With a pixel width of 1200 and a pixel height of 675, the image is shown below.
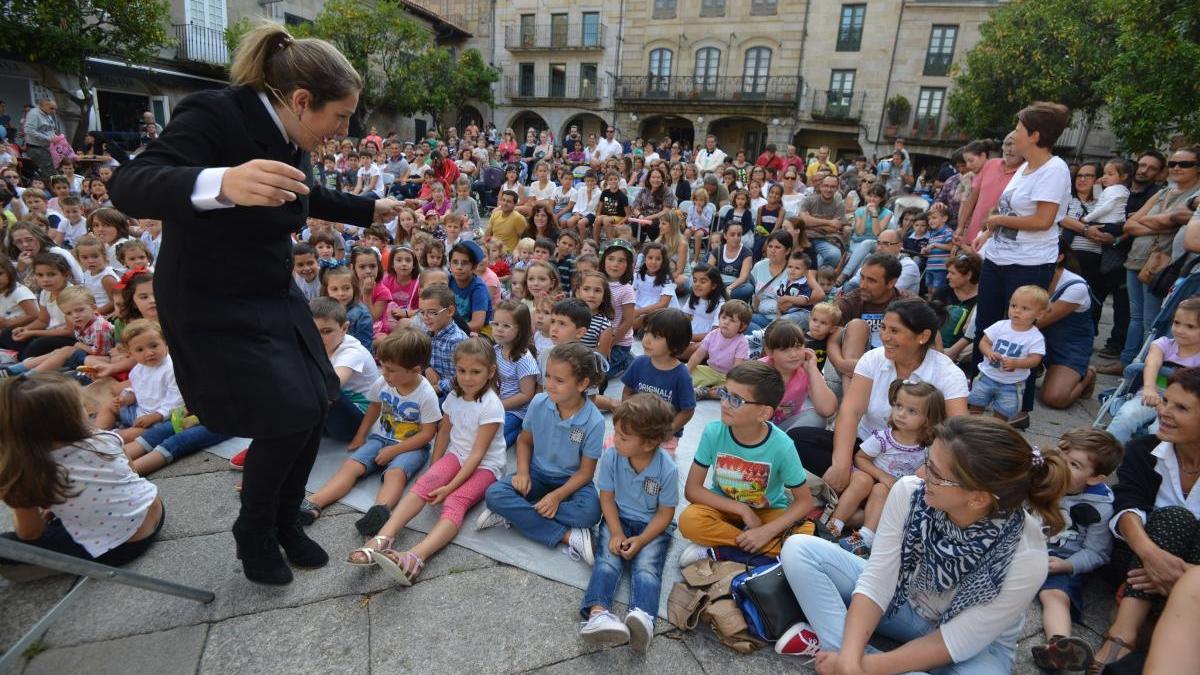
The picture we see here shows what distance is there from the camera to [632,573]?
94.7 inches

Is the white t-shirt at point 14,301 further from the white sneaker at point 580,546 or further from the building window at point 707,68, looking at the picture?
the building window at point 707,68

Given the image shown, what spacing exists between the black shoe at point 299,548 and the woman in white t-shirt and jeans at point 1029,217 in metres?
4.00

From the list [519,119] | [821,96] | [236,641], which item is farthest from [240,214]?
[519,119]

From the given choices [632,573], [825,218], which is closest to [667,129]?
[825,218]

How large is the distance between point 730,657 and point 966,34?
86.1 ft

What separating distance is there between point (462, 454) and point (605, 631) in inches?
50.7

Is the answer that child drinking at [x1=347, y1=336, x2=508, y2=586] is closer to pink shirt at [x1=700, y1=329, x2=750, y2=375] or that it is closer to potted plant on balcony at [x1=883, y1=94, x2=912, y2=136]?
pink shirt at [x1=700, y1=329, x2=750, y2=375]

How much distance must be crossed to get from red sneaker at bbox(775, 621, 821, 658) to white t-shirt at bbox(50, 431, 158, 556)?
8.27 feet

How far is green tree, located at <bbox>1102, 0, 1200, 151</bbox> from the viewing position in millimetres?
6602

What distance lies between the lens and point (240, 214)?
1629mm

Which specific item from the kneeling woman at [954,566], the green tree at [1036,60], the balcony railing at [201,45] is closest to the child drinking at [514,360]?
the kneeling woman at [954,566]

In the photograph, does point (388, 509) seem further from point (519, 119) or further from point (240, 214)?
point (519, 119)

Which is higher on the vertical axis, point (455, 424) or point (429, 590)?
point (455, 424)

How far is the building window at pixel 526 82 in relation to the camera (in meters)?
29.4
